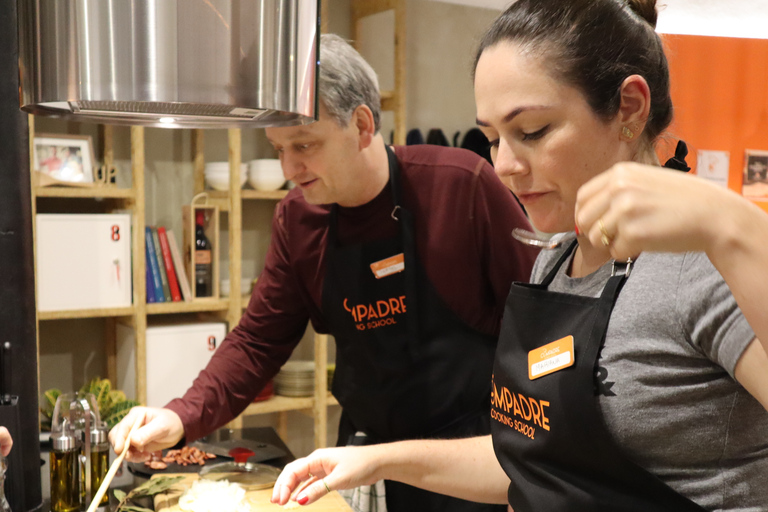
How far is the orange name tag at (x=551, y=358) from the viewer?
99cm

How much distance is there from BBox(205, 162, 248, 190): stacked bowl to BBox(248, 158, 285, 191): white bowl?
47 millimetres

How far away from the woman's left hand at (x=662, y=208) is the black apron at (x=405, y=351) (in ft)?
3.95

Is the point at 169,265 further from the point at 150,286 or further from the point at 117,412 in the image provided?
the point at 117,412

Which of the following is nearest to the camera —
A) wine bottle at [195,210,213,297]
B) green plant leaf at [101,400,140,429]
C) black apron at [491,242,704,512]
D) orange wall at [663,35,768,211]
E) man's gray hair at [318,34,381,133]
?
black apron at [491,242,704,512]

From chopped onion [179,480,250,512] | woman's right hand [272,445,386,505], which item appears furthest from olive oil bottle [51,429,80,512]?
woman's right hand [272,445,386,505]

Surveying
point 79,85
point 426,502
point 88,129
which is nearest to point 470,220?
point 426,502

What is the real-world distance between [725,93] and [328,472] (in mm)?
2455

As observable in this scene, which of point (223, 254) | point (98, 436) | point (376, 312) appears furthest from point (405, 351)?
point (223, 254)

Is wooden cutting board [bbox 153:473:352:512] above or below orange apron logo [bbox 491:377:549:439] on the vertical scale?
below

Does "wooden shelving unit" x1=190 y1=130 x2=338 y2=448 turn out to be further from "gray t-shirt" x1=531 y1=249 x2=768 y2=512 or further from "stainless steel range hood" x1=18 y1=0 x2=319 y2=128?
"gray t-shirt" x1=531 y1=249 x2=768 y2=512

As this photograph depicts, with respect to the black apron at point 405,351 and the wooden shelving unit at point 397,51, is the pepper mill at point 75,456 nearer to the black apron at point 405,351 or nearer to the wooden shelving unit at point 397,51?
the black apron at point 405,351

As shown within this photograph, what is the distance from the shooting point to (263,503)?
59.4 inches

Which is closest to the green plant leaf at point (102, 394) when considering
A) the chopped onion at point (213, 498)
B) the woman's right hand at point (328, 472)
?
the chopped onion at point (213, 498)

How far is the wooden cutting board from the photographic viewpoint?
4.82ft
